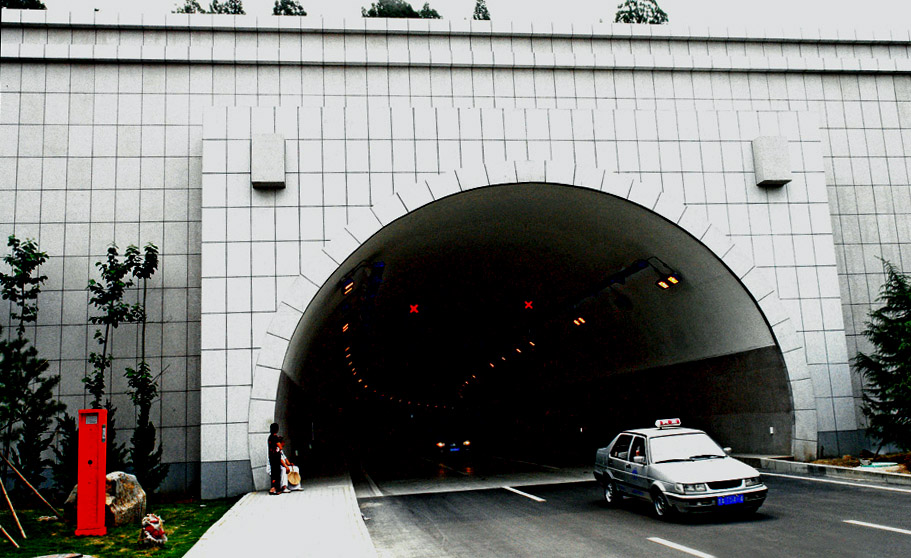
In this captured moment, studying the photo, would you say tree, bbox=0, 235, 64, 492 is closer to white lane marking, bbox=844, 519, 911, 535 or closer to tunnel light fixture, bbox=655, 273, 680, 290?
white lane marking, bbox=844, 519, 911, 535

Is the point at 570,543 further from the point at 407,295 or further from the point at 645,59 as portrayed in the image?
the point at 407,295

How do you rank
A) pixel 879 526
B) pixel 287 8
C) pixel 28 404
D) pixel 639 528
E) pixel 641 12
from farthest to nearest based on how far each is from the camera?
pixel 287 8 → pixel 641 12 → pixel 28 404 → pixel 639 528 → pixel 879 526

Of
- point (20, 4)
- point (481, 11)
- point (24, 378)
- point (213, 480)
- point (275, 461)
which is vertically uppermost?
point (481, 11)

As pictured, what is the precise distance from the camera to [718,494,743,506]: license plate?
1168 cm

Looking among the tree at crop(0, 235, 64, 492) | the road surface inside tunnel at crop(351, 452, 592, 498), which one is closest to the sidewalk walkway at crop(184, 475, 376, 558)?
the road surface inside tunnel at crop(351, 452, 592, 498)

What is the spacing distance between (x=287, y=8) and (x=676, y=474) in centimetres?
4033

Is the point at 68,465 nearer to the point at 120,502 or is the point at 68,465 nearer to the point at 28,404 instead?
the point at 28,404

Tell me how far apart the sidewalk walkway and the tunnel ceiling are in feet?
15.6

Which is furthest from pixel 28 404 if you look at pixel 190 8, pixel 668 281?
pixel 190 8

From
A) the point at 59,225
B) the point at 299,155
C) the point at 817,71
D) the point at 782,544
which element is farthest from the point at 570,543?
the point at 817,71

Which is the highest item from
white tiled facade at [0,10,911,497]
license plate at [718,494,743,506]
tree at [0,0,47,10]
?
tree at [0,0,47,10]

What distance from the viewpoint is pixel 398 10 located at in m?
40.1

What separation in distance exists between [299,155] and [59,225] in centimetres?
681

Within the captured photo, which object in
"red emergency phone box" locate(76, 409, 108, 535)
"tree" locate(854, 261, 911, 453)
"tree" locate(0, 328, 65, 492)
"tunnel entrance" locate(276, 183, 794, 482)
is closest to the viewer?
"red emergency phone box" locate(76, 409, 108, 535)
